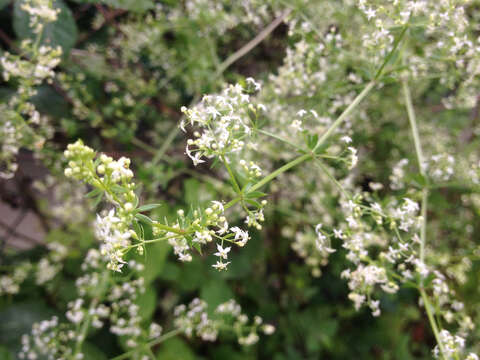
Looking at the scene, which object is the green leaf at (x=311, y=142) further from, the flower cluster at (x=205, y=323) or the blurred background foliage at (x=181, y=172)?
the flower cluster at (x=205, y=323)

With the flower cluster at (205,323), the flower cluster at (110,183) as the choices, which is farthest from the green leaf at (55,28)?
the flower cluster at (205,323)

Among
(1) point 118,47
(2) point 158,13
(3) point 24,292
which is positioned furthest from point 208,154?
(3) point 24,292

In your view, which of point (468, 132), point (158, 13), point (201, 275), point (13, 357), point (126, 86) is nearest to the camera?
point (13, 357)

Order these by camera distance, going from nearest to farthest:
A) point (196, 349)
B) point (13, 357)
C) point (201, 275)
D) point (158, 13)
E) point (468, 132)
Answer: point (13, 357) < point (158, 13) < point (201, 275) < point (196, 349) < point (468, 132)

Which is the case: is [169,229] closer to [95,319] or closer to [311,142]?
[311,142]

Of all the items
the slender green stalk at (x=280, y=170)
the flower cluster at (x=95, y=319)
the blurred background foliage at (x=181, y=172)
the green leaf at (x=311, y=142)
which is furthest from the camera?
the blurred background foliage at (x=181, y=172)

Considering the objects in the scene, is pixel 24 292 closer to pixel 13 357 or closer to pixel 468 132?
pixel 13 357

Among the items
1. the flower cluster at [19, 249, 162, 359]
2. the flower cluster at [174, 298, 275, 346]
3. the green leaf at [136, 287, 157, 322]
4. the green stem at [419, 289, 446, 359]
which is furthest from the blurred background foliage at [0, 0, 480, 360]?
the green stem at [419, 289, 446, 359]

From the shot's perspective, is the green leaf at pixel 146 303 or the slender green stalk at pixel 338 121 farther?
the green leaf at pixel 146 303
